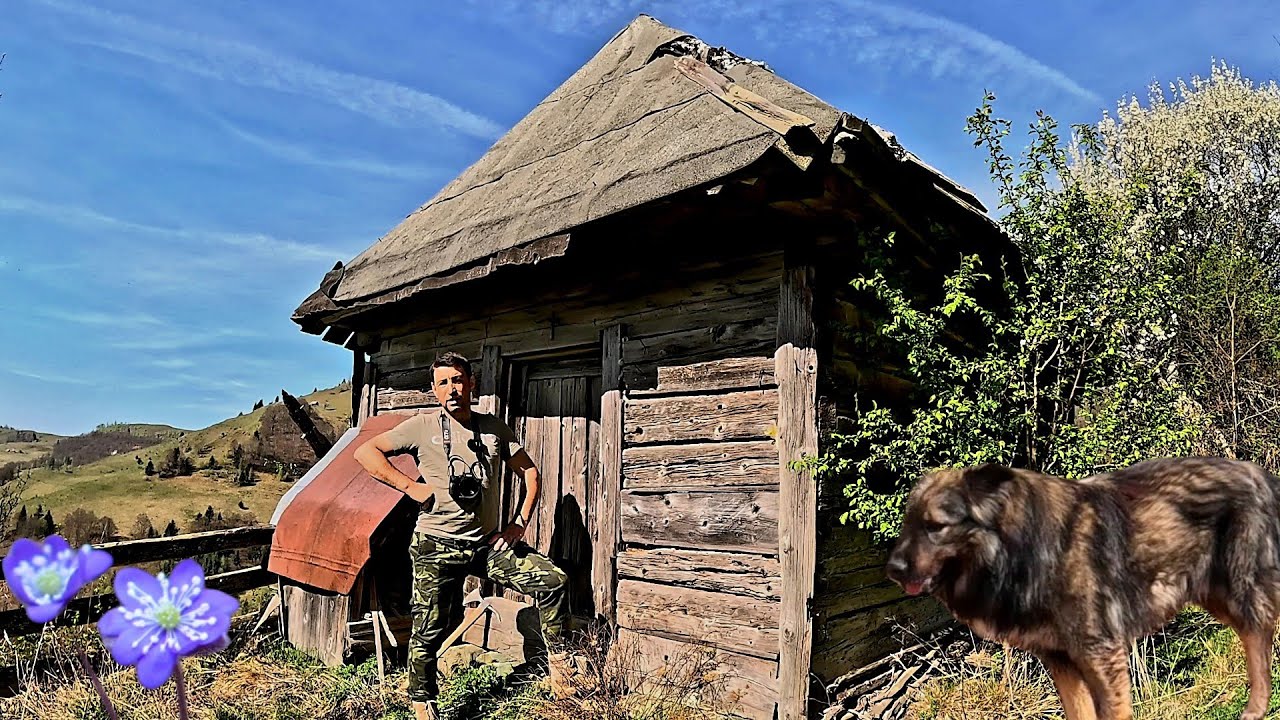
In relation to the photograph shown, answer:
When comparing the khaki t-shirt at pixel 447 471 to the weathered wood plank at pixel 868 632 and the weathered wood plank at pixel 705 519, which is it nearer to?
the weathered wood plank at pixel 705 519

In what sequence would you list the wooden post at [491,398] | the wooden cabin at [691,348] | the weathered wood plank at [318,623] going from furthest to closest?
1. the wooden post at [491,398]
2. the weathered wood plank at [318,623]
3. the wooden cabin at [691,348]

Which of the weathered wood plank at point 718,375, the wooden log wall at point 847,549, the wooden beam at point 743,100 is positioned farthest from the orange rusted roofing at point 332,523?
the wooden beam at point 743,100

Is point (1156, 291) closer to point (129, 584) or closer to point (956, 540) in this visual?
point (956, 540)

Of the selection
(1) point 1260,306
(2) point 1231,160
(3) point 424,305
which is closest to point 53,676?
(3) point 424,305

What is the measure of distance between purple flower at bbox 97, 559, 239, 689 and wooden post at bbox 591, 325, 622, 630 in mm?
4986

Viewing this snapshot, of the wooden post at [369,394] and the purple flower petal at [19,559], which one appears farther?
the wooden post at [369,394]

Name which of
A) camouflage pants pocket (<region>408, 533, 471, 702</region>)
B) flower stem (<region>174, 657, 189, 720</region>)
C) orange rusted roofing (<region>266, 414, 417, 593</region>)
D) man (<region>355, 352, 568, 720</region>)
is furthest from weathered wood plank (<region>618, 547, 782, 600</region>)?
flower stem (<region>174, 657, 189, 720</region>)

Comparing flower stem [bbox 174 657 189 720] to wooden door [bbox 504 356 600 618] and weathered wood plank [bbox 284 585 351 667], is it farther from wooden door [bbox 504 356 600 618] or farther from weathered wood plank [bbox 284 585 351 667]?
weathered wood plank [bbox 284 585 351 667]

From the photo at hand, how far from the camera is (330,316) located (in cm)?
816

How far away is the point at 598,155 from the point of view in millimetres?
6234

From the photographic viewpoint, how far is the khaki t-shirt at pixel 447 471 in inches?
203

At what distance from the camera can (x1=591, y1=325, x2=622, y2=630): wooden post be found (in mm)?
5875

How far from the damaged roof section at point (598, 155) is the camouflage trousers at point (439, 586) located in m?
2.04

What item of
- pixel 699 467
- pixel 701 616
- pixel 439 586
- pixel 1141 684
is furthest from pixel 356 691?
pixel 1141 684
